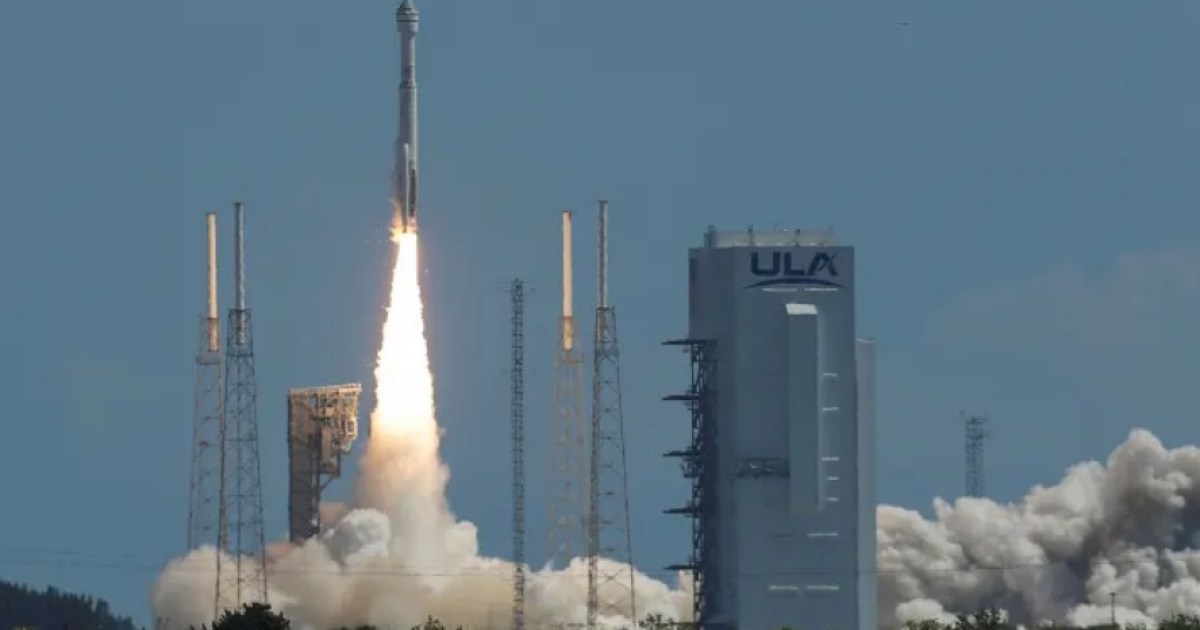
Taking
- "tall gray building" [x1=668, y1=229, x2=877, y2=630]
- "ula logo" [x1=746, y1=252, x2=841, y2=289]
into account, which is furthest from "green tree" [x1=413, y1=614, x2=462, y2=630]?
"ula logo" [x1=746, y1=252, x2=841, y2=289]

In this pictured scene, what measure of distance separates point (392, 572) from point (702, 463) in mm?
12732

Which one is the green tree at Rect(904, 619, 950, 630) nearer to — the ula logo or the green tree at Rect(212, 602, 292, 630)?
the ula logo

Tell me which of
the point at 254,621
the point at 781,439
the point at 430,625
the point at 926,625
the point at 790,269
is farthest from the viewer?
the point at 926,625

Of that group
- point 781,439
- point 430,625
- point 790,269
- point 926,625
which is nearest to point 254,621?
point 430,625

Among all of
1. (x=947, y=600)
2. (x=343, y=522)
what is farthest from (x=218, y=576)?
(x=947, y=600)

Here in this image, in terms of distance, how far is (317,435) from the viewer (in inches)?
5842

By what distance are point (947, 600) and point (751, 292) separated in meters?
19.0

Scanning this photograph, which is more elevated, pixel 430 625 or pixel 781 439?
pixel 781 439

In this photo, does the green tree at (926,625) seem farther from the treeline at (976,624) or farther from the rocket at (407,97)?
the rocket at (407,97)

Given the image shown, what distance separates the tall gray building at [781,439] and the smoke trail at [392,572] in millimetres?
8355

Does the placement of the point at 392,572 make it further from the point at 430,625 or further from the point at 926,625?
the point at 926,625

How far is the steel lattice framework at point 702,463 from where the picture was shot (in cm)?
13662

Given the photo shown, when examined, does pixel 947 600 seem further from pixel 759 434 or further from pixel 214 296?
pixel 214 296

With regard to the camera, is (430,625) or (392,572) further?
(392,572)
